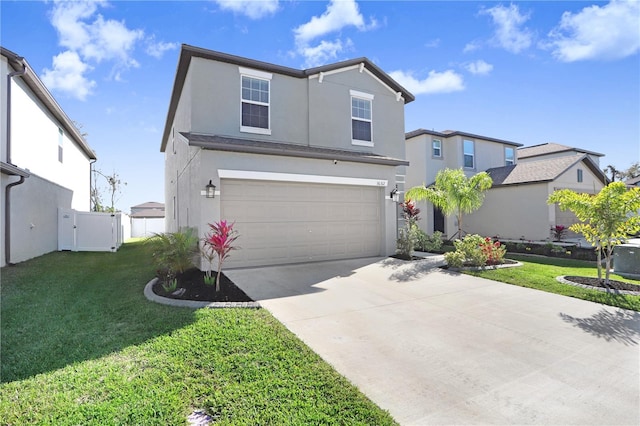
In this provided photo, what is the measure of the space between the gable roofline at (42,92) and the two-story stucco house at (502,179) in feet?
58.1

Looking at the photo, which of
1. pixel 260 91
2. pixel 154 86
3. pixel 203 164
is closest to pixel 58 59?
pixel 154 86

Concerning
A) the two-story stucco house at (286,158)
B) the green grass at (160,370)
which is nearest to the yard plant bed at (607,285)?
the two-story stucco house at (286,158)

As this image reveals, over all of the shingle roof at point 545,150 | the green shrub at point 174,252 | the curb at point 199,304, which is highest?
the shingle roof at point 545,150

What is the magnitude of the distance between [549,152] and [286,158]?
25.0 m

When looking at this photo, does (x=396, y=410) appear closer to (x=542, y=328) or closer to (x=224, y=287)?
(x=542, y=328)

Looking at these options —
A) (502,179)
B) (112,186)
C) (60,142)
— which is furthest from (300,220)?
(112,186)

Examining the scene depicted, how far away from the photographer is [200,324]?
4.97 metres

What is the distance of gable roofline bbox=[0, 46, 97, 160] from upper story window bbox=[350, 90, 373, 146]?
37.1 ft

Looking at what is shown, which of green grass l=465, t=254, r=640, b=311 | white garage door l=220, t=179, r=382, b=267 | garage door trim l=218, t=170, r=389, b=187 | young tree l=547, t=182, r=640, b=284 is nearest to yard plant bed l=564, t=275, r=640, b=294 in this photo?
young tree l=547, t=182, r=640, b=284

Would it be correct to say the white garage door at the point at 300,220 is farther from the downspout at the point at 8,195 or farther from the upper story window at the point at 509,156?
the upper story window at the point at 509,156

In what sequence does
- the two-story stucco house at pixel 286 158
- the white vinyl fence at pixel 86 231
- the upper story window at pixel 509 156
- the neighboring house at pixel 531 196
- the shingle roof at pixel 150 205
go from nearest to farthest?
the two-story stucco house at pixel 286 158, the white vinyl fence at pixel 86 231, the neighboring house at pixel 531 196, the upper story window at pixel 509 156, the shingle roof at pixel 150 205

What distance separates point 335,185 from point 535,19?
8145 millimetres

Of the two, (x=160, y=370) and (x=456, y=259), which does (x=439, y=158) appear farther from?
(x=160, y=370)

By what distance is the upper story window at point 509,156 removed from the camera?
69.5 ft
